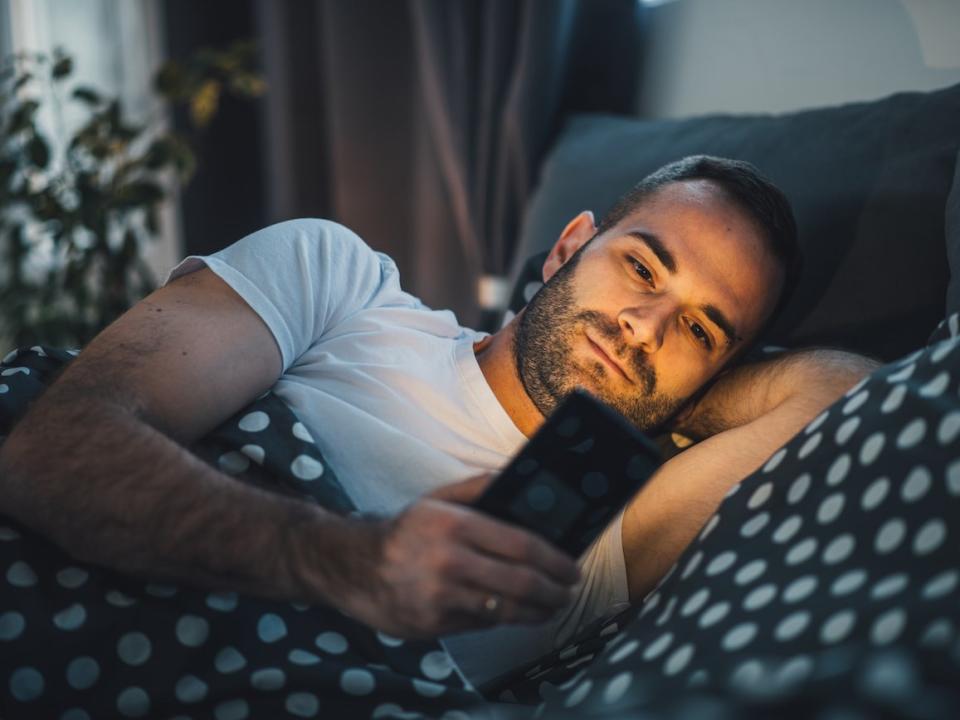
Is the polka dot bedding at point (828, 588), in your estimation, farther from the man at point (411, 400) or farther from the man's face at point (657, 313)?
the man's face at point (657, 313)

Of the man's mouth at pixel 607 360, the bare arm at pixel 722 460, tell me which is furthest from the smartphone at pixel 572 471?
the man's mouth at pixel 607 360

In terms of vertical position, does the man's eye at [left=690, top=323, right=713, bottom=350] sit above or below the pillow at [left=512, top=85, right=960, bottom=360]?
below

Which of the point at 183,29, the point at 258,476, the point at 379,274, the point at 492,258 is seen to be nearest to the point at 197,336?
the point at 258,476

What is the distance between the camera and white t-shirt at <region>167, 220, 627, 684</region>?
957 mm

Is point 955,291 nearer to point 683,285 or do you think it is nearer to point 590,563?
point 683,285

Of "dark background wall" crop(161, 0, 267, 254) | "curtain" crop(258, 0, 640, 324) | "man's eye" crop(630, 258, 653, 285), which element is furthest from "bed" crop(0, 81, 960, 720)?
"dark background wall" crop(161, 0, 267, 254)

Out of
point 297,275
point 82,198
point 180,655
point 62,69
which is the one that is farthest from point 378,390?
point 62,69

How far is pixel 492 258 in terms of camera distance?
2166 mm

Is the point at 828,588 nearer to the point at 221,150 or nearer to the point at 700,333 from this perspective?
the point at 700,333

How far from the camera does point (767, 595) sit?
603 millimetres

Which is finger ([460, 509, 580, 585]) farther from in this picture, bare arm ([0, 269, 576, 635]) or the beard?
the beard

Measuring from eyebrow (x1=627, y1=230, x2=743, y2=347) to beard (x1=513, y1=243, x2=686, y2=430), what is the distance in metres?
0.10

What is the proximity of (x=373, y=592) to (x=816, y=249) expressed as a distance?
75 cm

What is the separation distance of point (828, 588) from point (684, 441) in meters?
0.61
